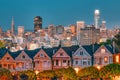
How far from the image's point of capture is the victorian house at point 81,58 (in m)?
66.3

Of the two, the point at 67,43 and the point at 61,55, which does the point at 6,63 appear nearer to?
the point at 61,55

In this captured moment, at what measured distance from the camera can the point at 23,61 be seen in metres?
70.2

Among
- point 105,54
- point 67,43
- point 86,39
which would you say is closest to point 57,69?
point 105,54

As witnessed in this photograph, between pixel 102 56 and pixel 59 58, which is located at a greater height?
pixel 102 56

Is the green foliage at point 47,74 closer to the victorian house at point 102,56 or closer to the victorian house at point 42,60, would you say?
the victorian house at point 42,60

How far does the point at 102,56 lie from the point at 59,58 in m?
6.72

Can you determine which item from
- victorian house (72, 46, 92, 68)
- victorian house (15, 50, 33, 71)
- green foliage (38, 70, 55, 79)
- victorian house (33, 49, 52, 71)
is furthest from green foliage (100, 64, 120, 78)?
victorian house (15, 50, 33, 71)

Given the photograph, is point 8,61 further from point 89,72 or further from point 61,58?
point 89,72

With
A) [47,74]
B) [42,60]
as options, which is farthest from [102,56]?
[42,60]

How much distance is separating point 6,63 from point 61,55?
10290 mm

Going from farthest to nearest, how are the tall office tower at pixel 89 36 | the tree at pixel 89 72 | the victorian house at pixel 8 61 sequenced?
the tall office tower at pixel 89 36 < the victorian house at pixel 8 61 < the tree at pixel 89 72

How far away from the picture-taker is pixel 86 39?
564 feet

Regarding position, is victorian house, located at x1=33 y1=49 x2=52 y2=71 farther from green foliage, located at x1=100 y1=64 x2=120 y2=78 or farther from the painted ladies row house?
green foliage, located at x1=100 y1=64 x2=120 y2=78

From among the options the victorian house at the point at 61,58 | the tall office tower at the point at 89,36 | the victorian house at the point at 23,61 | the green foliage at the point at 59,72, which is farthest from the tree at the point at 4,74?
the tall office tower at the point at 89,36
